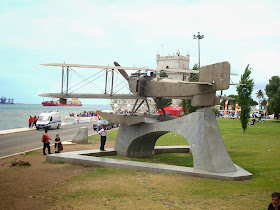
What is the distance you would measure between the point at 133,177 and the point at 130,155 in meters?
5.45

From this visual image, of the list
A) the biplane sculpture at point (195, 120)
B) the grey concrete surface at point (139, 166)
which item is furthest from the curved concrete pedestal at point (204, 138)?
A: the grey concrete surface at point (139, 166)

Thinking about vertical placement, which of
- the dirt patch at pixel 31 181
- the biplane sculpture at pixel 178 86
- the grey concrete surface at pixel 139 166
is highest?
the biplane sculpture at pixel 178 86

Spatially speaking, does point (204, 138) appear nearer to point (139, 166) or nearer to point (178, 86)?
point (178, 86)

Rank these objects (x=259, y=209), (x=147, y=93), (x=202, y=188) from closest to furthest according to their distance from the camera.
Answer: (x=259, y=209) < (x=202, y=188) < (x=147, y=93)

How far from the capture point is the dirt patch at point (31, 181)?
10102 mm

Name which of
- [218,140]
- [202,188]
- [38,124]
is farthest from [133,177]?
[38,124]

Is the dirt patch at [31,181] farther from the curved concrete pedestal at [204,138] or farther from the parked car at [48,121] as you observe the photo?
the parked car at [48,121]

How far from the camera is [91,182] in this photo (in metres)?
12.6

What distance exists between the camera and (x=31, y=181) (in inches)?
505

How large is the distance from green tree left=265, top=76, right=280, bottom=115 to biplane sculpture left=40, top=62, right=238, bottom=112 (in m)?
44.3

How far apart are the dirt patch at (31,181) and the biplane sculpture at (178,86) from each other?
154 inches

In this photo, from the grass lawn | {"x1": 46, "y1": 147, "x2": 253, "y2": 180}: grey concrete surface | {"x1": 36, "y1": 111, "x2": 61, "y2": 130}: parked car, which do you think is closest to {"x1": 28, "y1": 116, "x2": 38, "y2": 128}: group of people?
{"x1": 36, "y1": 111, "x2": 61, "y2": 130}: parked car

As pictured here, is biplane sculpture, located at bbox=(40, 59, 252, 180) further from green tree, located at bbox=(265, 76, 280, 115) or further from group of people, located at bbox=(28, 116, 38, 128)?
green tree, located at bbox=(265, 76, 280, 115)

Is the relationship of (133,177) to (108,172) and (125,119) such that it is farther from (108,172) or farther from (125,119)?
(125,119)
